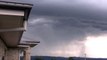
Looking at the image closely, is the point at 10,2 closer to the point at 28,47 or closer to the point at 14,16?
the point at 14,16

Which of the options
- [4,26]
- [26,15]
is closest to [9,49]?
[4,26]

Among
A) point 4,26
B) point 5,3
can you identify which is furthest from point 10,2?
point 4,26

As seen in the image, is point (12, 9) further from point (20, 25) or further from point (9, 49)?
point (9, 49)

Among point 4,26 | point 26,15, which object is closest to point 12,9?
point 26,15

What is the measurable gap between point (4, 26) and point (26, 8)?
2.00 m

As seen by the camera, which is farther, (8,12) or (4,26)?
(4,26)

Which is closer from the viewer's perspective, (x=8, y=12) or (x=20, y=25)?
(x=8, y=12)

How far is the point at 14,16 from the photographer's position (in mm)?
6922

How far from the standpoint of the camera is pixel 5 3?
21.0 ft

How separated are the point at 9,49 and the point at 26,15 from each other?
1502 cm

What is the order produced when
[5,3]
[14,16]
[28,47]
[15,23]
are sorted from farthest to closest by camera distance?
[28,47]
[15,23]
[14,16]
[5,3]

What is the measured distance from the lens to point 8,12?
6.63 m

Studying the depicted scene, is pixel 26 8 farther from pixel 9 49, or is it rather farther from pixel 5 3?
pixel 9 49

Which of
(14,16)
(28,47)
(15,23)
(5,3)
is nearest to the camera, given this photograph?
(5,3)
